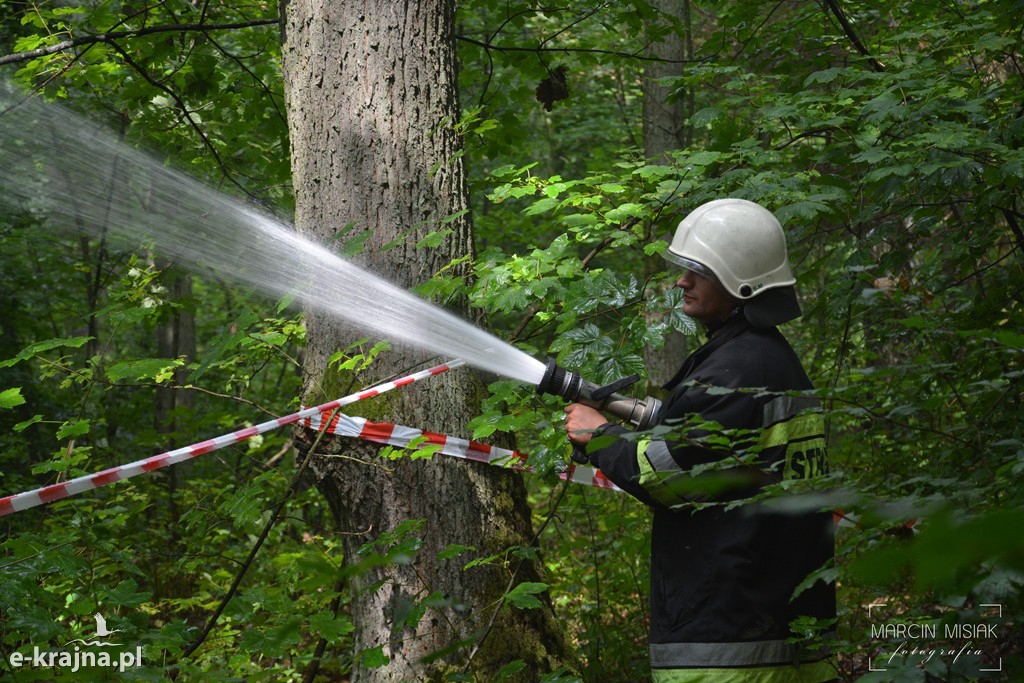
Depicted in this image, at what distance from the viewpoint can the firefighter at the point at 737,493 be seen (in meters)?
2.40

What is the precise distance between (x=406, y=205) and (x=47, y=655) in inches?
86.6

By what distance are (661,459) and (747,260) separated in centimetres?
68

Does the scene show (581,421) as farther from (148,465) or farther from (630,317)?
(148,465)

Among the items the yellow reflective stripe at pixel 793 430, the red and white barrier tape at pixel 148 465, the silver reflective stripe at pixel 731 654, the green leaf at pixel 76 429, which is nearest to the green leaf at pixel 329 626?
the red and white barrier tape at pixel 148 465

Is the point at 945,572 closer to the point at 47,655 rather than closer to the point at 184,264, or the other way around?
A: the point at 47,655

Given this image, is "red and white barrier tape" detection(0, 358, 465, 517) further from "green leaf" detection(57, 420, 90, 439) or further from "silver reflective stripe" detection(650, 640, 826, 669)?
"silver reflective stripe" detection(650, 640, 826, 669)

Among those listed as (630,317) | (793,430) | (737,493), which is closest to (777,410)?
(793,430)

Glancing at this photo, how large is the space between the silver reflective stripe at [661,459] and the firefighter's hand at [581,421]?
236 millimetres

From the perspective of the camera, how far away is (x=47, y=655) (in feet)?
10.1
